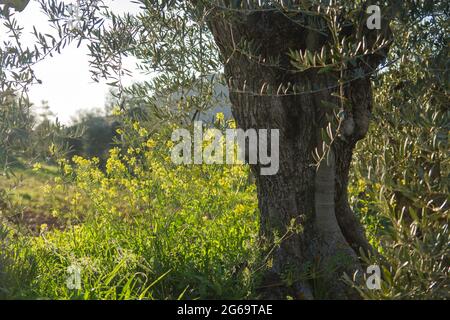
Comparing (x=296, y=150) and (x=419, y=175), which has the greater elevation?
(x=296, y=150)

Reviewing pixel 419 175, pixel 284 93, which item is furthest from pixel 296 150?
pixel 419 175

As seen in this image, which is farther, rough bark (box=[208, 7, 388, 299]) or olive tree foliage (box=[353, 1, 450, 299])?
rough bark (box=[208, 7, 388, 299])

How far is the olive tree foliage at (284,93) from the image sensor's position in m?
4.20

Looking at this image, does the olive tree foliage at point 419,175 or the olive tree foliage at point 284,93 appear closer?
the olive tree foliage at point 419,175

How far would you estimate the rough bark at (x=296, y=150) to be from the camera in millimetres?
4520

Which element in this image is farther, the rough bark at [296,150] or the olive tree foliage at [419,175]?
the rough bark at [296,150]

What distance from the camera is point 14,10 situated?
398cm

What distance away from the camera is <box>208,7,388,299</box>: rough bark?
452 cm

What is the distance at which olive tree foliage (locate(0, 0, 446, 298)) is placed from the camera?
4.20 metres

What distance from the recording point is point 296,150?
185 inches

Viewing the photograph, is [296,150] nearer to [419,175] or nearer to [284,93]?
[284,93]

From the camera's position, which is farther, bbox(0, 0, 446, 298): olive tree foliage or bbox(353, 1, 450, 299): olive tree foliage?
bbox(0, 0, 446, 298): olive tree foliage

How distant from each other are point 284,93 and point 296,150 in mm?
723
